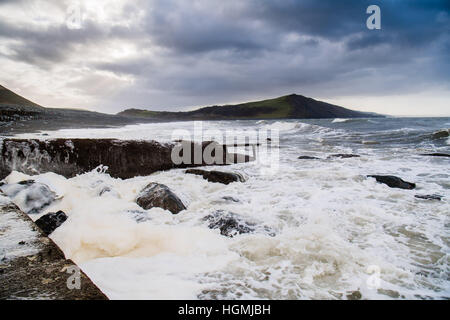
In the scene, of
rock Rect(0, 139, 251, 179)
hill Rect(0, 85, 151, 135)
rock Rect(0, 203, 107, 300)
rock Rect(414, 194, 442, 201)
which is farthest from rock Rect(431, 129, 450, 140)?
hill Rect(0, 85, 151, 135)

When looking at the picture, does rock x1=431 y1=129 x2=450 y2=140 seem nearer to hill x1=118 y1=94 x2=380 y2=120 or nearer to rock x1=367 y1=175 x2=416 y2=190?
rock x1=367 y1=175 x2=416 y2=190

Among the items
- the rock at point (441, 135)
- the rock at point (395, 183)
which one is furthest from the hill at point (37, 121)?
the rock at point (441, 135)

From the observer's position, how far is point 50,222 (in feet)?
12.0

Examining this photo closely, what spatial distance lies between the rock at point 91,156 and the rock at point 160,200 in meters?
2.23

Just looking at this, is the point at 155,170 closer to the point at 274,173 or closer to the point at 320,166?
the point at 274,173

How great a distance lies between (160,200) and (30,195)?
2.19m

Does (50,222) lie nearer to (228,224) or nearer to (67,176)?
(228,224)

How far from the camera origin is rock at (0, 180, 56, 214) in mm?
4402

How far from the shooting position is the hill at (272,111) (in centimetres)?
12581

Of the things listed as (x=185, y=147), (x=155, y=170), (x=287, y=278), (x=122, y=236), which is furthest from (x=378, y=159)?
(x=122, y=236)

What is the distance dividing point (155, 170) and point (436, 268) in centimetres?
627

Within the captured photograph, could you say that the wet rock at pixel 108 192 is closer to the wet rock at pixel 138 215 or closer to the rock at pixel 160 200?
the rock at pixel 160 200

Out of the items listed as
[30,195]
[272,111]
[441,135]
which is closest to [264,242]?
[30,195]
